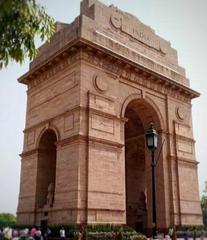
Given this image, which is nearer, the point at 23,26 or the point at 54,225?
the point at 23,26

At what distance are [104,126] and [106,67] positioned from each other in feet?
12.6

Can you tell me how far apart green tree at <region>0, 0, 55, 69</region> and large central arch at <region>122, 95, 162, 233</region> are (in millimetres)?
16523

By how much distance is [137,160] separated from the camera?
2773 centimetres

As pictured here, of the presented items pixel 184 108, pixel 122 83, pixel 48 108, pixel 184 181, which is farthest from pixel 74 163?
pixel 184 108

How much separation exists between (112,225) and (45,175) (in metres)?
6.02

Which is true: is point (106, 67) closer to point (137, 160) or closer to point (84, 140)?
point (84, 140)

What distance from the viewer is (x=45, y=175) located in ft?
70.1

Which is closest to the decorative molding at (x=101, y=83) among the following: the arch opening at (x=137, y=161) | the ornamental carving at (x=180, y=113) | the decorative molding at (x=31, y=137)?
the arch opening at (x=137, y=161)

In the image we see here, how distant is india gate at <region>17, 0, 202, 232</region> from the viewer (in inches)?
713

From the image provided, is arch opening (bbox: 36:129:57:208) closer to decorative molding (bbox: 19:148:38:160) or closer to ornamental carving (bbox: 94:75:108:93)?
decorative molding (bbox: 19:148:38:160)

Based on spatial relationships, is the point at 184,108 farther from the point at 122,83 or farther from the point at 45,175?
the point at 45,175

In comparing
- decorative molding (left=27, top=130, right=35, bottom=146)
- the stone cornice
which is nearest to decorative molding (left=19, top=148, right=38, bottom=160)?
decorative molding (left=27, top=130, right=35, bottom=146)

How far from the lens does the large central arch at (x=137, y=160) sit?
77.6 feet

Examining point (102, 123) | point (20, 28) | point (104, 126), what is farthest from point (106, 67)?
point (20, 28)
